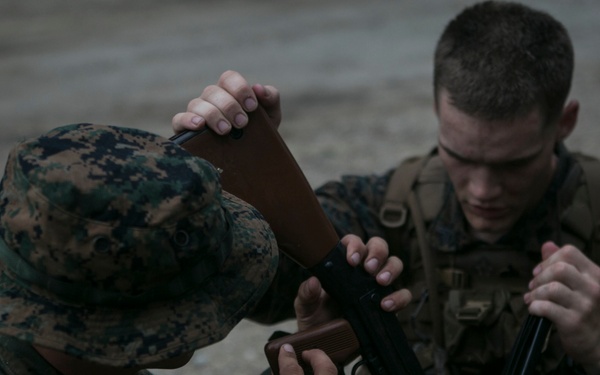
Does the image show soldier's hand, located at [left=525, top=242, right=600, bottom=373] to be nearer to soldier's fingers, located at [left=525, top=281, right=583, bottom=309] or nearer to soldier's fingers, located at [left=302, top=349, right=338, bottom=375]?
soldier's fingers, located at [left=525, top=281, right=583, bottom=309]

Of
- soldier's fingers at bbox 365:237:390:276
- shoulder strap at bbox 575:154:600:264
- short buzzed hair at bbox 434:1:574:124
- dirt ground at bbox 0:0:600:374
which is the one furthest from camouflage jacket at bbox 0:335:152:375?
dirt ground at bbox 0:0:600:374

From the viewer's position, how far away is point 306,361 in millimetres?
2363

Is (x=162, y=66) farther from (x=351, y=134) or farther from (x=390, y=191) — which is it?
(x=390, y=191)

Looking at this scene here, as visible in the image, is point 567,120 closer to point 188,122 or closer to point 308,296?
point 308,296

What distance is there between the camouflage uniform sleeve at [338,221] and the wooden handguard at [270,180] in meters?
0.44

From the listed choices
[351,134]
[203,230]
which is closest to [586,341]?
[203,230]

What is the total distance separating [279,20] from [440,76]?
35.3 ft

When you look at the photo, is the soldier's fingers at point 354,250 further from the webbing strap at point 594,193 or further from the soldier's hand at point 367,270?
the webbing strap at point 594,193

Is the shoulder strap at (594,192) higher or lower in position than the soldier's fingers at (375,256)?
lower

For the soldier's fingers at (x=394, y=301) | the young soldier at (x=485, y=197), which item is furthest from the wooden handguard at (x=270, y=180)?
the young soldier at (x=485, y=197)

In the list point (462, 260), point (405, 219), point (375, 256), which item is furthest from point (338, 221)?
point (375, 256)

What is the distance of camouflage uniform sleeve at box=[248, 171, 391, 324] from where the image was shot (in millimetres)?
3008

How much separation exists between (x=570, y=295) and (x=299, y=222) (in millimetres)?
826

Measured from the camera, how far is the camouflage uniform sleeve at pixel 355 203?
3.16 m
